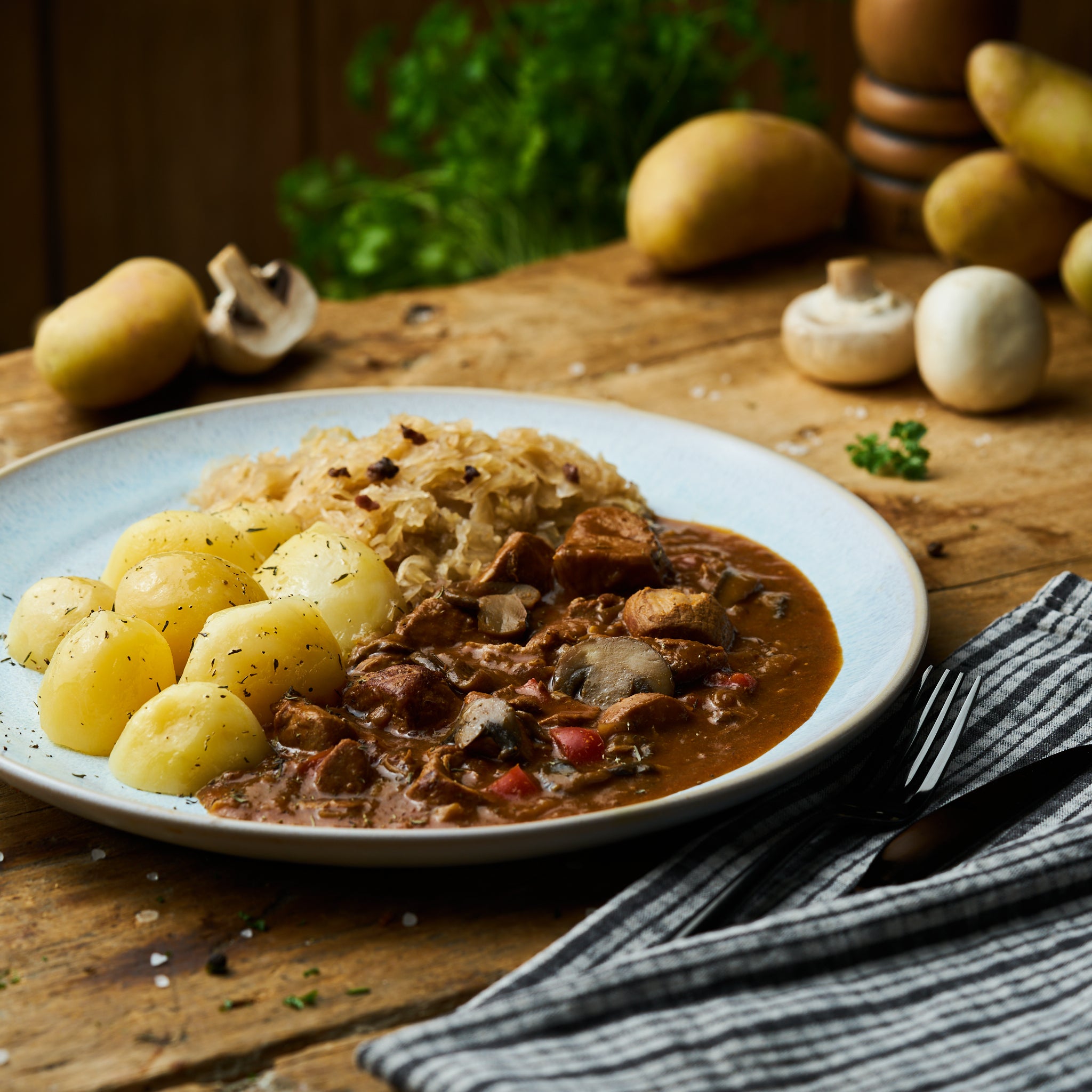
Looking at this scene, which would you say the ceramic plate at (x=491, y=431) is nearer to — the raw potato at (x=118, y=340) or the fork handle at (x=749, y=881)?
the fork handle at (x=749, y=881)

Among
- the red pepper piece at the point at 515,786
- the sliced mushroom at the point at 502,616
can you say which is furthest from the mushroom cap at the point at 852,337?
A: the red pepper piece at the point at 515,786

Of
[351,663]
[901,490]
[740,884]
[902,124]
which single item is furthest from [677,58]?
[740,884]

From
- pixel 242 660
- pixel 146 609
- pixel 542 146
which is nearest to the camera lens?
pixel 242 660

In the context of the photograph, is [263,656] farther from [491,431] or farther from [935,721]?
[491,431]

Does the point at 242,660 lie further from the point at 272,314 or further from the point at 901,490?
the point at 272,314

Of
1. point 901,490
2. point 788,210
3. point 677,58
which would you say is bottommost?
point 901,490

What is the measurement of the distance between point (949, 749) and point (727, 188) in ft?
10.8

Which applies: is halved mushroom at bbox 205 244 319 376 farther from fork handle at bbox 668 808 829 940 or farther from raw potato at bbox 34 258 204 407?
fork handle at bbox 668 808 829 940

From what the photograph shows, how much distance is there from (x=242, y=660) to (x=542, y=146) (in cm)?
402

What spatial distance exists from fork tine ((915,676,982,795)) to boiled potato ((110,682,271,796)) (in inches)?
47.1

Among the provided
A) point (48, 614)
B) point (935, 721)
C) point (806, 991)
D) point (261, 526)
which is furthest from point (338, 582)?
point (806, 991)

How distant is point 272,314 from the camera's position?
471 cm

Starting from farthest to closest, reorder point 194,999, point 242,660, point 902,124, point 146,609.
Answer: point 902,124
point 146,609
point 242,660
point 194,999

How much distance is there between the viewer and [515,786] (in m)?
2.28
